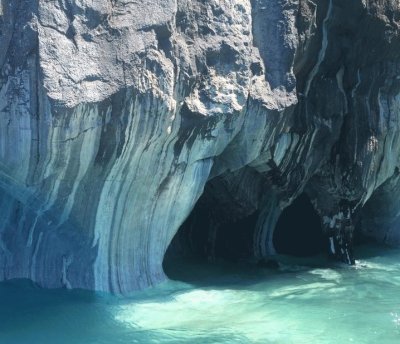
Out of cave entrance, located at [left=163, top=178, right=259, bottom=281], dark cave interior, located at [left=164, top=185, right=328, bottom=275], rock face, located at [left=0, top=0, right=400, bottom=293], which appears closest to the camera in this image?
rock face, located at [left=0, top=0, right=400, bottom=293]

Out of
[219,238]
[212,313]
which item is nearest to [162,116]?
[212,313]

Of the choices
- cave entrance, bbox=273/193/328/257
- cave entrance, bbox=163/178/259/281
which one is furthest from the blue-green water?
cave entrance, bbox=273/193/328/257

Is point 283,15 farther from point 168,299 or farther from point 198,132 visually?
point 168,299

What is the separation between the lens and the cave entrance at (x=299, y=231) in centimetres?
724

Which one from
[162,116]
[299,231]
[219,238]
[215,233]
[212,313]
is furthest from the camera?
[299,231]

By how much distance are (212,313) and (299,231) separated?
9.69 feet

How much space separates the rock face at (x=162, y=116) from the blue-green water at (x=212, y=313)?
220mm

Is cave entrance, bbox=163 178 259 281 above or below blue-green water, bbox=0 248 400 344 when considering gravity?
above

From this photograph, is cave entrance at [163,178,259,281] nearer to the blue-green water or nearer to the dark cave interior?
the dark cave interior

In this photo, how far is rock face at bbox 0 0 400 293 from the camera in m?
4.25

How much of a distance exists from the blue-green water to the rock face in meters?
0.22

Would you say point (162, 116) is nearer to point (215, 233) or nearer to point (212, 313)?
point (212, 313)

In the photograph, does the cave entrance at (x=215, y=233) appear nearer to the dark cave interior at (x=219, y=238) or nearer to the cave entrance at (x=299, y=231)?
the dark cave interior at (x=219, y=238)

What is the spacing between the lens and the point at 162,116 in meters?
4.62
